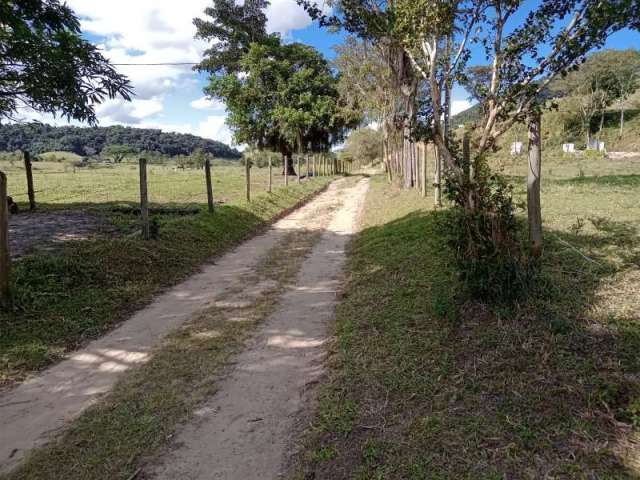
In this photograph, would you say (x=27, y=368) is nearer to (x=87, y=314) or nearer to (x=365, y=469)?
(x=87, y=314)

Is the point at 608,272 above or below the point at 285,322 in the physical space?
above

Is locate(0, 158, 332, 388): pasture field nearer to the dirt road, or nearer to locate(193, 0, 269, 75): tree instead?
the dirt road

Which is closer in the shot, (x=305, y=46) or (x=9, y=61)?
(x=9, y=61)

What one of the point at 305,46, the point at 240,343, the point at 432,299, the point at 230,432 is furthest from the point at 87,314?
the point at 305,46

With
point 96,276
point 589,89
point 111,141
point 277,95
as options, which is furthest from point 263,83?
point 111,141

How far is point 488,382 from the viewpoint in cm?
361

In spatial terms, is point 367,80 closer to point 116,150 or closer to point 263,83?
point 263,83

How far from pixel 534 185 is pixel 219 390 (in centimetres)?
425

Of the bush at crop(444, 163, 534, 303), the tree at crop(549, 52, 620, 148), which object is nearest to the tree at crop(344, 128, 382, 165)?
the tree at crop(549, 52, 620, 148)

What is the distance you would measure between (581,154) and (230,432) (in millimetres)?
46842

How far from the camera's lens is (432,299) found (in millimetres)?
5500

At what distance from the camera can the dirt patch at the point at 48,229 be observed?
333 inches

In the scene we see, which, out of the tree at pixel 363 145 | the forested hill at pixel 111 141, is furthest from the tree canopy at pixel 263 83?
the forested hill at pixel 111 141

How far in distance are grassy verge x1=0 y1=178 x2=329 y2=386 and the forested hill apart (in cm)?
10710
